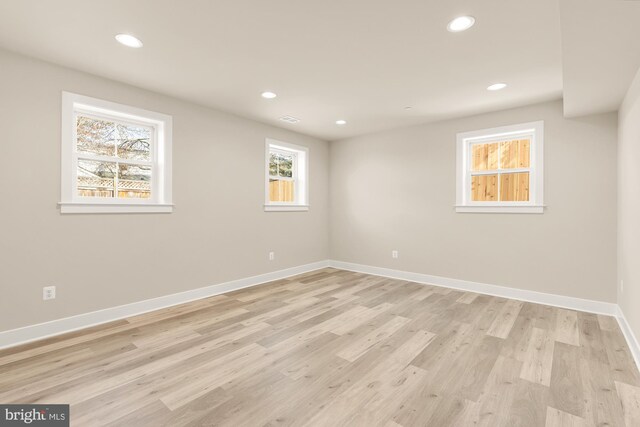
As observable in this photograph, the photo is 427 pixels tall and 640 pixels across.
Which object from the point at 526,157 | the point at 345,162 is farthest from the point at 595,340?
the point at 345,162

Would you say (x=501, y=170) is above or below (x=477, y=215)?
above

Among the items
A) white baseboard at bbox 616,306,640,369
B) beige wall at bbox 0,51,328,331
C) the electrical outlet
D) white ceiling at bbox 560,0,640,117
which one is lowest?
white baseboard at bbox 616,306,640,369

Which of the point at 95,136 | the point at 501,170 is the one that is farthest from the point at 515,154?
the point at 95,136

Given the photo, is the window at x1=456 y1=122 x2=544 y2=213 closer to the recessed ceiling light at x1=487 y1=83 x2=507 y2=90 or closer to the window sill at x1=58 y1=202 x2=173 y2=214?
the recessed ceiling light at x1=487 y1=83 x2=507 y2=90

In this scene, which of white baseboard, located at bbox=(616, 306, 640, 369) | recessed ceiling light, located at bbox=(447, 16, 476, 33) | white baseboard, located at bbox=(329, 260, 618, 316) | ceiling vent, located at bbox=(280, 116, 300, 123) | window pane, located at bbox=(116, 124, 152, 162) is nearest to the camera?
recessed ceiling light, located at bbox=(447, 16, 476, 33)

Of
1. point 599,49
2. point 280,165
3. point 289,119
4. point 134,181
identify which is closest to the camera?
point 599,49

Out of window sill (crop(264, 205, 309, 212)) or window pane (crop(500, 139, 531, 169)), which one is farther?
window sill (crop(264, 205, 309, 212))

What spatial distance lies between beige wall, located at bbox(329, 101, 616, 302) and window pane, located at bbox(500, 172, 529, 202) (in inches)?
9.6

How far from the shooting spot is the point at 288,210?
17.0ft

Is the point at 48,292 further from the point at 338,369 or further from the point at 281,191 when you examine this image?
the point at 281,191

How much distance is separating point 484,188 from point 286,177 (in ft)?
10.2

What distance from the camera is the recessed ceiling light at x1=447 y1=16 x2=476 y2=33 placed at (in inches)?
81.6

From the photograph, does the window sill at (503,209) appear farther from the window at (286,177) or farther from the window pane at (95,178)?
the window pane at (95,178)

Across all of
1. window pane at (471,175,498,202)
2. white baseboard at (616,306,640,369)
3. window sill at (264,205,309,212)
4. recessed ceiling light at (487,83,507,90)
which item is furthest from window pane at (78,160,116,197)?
white baseboard at (616,306,640,369)
